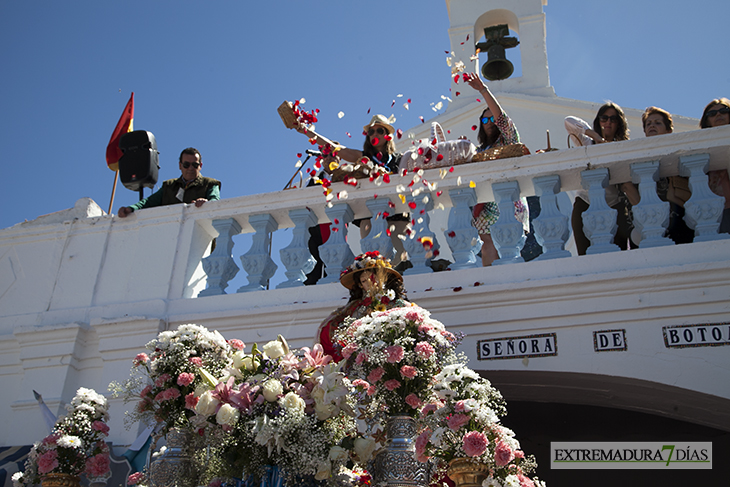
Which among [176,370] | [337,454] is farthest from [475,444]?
[176,370]

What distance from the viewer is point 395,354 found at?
153 inches

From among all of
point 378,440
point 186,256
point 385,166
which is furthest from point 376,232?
point 378,440

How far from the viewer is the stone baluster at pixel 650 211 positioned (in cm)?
494

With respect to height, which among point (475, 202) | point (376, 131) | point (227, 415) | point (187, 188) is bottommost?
point (227, 415)

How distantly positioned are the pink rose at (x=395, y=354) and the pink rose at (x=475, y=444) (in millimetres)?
534

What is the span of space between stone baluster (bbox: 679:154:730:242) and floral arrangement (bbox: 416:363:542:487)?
2.03 meters

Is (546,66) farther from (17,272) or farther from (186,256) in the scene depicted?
(17,272)

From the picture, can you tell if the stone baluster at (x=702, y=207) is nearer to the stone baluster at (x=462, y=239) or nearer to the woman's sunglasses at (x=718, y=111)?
the woman's sunglasses at (x=718, y=111)

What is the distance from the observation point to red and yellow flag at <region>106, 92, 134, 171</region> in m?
8.62

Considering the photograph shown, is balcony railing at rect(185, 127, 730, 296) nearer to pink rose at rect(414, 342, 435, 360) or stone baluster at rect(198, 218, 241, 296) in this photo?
stone baluster at rect(198, 218, 241, 296)

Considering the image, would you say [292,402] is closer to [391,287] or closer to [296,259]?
[391,287]

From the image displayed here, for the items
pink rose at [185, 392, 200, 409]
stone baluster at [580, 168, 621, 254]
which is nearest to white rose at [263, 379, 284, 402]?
pink rose at [185, 392, 200, 409]

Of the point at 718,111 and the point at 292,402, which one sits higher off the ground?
the point at 718,111

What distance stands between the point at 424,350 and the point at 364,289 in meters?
1.15
